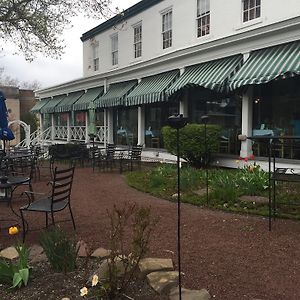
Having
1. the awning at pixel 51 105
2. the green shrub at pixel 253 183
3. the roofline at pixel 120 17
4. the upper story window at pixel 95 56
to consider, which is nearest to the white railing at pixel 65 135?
the awning at pixel 51 105

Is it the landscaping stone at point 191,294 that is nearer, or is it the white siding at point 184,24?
the landscaping stone at point 191,294

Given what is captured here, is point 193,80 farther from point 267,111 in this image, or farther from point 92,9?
point 92,9

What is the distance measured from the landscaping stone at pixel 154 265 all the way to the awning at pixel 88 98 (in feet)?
56.9

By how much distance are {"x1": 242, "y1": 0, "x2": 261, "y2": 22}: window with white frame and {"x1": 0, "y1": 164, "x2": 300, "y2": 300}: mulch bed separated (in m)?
8.31

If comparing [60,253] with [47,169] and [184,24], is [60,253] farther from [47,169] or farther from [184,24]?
[184,24]

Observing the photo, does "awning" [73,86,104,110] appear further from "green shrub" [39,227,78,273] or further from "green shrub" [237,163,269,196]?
"green shrub" [39,227,78,273]

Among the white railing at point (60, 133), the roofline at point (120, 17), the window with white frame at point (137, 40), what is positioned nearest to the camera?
the roofline at point (120, 17)

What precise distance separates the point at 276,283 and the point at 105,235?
269cm

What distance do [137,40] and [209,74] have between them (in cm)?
864

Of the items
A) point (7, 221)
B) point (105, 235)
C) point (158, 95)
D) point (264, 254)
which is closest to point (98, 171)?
point (158, 95)

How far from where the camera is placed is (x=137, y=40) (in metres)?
20.1

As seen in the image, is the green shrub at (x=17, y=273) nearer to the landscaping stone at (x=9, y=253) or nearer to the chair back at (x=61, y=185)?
the landscaping stone at (x=9, y=253)

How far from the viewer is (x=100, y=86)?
21703 mm

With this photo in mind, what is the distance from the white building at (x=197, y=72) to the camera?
10.9 meters
